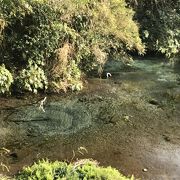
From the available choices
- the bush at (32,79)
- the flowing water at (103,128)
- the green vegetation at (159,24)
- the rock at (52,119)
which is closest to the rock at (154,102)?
the flowing water at (103,128)

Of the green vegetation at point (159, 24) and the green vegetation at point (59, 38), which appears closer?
the green vegetation at point (59, 38)

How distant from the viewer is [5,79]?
13.9 m

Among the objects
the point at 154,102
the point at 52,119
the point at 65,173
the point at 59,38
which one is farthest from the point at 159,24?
the point at 65,173

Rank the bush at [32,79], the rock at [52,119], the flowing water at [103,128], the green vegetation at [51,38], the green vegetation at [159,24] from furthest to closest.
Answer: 1. the green vegetation at [159,24]
2. the green vegetation at [51,38]
3. the bush at [32,79]
4. the rock at [52,119]
5. the flowing water at [103,128]

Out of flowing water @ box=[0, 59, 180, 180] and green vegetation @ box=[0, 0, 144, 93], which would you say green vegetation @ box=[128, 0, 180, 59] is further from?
green vegetation @ box=[0, 0, 144, 93]

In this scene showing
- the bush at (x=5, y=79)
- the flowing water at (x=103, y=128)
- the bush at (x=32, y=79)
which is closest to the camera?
the flowing water at (x=103, y=128)

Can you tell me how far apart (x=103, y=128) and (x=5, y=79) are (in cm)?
334

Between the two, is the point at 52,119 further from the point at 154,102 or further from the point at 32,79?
the point at 154,102

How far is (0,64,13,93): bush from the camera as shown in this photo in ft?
45.5

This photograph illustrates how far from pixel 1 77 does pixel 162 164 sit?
5484mm

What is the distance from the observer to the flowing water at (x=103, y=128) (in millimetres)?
11234

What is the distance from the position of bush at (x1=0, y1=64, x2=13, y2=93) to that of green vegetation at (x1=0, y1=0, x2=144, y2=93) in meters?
0.43

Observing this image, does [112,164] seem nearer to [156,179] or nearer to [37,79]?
[156,179]

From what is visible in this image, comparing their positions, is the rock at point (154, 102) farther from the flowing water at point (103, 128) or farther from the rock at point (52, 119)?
the rock at point (52, 119)
